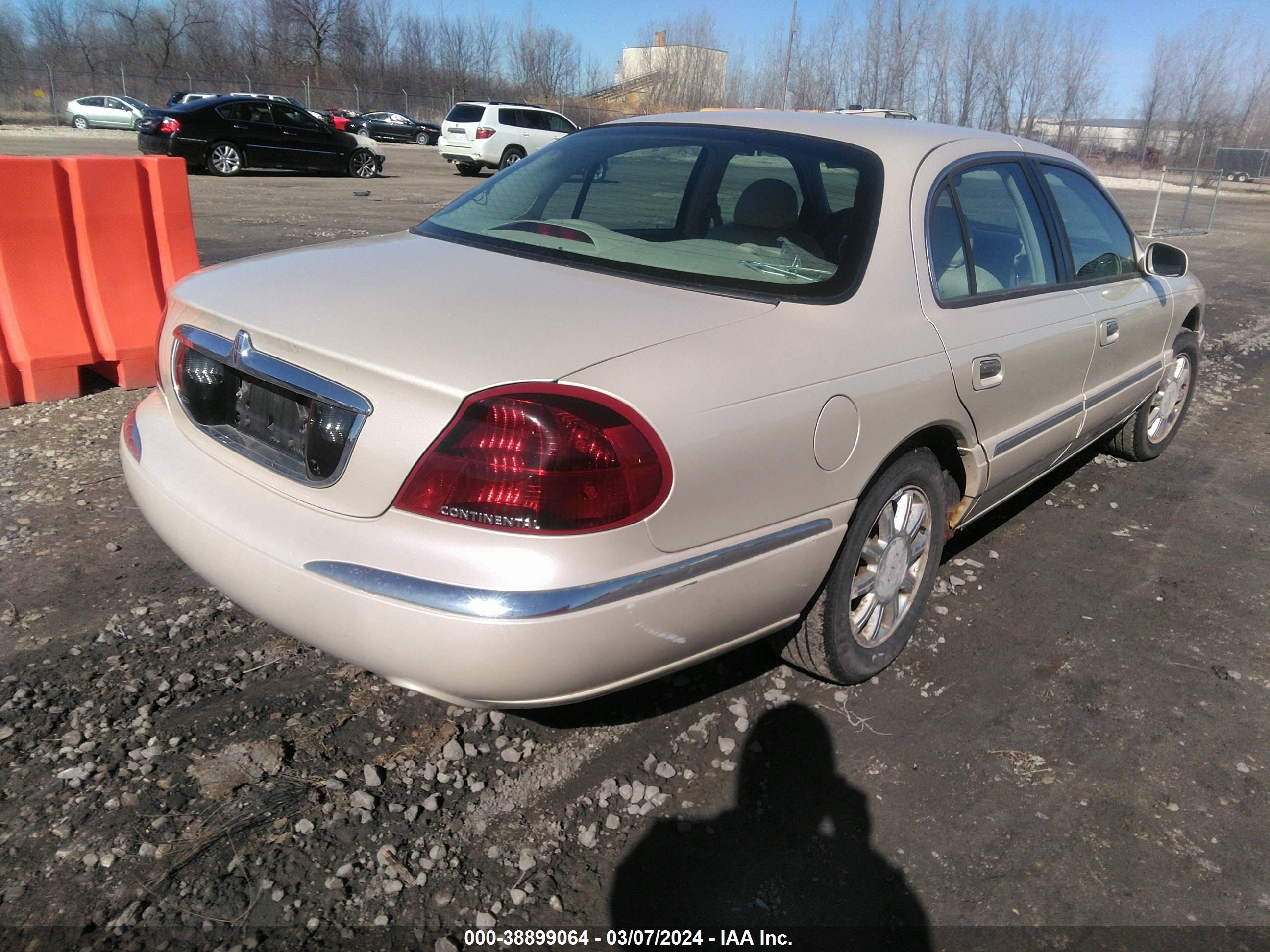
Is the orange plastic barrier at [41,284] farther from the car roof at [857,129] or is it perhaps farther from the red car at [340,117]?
the red car at [340,117]

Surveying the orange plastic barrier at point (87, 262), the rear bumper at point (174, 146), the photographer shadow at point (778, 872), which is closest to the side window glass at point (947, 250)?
the photographer shadow at point (778, 872)

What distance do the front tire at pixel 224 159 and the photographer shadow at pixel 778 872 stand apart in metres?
20.2

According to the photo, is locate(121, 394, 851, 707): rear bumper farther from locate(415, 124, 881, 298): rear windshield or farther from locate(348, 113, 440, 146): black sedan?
locate(348, 113, 440, 146): black sedan

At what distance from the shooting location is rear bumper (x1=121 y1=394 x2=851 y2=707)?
1931 mm

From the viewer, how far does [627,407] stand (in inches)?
77.5

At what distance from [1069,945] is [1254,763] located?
43.0 inches

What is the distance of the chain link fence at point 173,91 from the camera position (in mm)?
40031

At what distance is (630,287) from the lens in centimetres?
248

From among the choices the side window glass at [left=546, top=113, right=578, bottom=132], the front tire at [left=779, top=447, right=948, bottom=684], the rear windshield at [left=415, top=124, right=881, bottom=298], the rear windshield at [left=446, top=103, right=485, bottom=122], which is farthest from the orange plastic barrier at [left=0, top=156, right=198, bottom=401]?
the side window glass at [left=546, top=113, right=578, bottom=132]

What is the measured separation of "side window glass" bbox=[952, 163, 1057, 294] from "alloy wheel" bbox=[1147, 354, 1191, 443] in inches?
74.2

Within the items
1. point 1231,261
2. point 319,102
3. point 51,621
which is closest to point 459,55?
point 319,102

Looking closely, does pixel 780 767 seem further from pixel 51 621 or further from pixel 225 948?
pixel 51 621

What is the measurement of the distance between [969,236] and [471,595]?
219 cm

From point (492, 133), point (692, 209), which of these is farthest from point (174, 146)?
point (692, 209)
